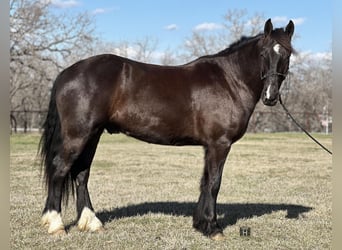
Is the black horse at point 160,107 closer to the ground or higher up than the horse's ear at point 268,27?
closer to the ground

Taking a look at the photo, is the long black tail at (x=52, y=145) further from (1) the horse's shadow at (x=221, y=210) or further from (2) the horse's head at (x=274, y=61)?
(2) the horse's head at (x=274, y=61)

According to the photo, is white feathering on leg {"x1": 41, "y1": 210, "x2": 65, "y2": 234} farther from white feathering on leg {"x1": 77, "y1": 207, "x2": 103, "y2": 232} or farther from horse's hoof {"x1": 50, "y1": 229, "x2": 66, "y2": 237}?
white feathering on leg {"x1": 77, "y1": 207, "x2": 103, "y2": 232}

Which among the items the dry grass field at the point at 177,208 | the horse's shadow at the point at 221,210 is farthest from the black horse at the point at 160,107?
the horse's shadow at the point at 221,210

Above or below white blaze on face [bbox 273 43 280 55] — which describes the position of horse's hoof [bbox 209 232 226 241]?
below

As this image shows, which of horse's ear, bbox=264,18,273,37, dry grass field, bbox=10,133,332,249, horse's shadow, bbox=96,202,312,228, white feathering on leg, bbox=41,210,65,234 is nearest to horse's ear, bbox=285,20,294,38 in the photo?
horse's ear, bbox=264,18,273,37

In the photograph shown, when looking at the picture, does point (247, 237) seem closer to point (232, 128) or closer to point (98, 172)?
point (232, 128)

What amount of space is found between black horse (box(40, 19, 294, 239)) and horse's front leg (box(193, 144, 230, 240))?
1 cm

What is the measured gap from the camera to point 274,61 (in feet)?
15.2

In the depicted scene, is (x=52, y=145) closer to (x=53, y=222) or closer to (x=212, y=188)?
→ (x=53, y=222)

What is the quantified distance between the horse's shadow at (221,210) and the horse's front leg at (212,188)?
1.93 feet

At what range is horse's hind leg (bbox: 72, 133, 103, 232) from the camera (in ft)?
16.6

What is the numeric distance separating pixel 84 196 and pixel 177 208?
74.2 inches

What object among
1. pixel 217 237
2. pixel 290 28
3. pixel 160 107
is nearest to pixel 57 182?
pixel 160 107

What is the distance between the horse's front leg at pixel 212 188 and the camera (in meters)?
4.91
